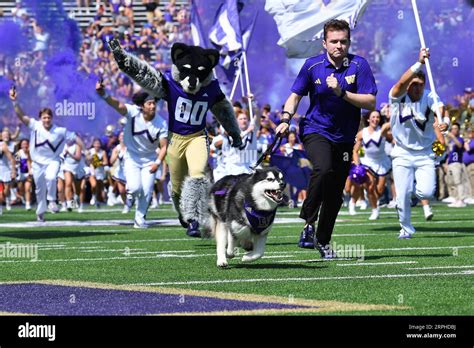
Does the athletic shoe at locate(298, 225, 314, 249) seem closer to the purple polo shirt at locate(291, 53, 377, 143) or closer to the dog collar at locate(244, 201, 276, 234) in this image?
the purple polo shirt at locate(291, 53, 377, 143)

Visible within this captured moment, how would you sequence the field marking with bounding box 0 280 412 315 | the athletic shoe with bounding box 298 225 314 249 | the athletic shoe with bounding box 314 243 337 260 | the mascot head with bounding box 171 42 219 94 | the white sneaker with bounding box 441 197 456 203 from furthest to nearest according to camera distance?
the white sneaker with bounding box 441 197 456 203 < the mascot head with bounding box 171 42 219 94 < the athletic shoe with bounding box 314 243 337 260 < the athletic shoe with bounding box 298 225 314 249 < the field marking with bounding box 0 280 412 315

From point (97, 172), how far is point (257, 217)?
2416 centimetres

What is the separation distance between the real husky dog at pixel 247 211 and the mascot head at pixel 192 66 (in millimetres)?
2271

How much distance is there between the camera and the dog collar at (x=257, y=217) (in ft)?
38.0

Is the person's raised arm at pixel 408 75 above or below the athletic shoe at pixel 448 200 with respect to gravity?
above

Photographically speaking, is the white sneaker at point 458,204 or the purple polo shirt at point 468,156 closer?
the white sneaker at point 458,204

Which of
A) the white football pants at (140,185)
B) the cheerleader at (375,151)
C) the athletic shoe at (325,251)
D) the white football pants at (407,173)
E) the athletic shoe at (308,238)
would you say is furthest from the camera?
the cheerleader at (375,151)

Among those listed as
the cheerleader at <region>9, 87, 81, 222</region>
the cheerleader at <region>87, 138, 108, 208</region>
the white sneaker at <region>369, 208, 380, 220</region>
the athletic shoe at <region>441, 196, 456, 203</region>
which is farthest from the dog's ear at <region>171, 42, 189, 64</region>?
the cheerleader at <region>87, 138, 108, 208</region>

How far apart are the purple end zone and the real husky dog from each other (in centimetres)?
212

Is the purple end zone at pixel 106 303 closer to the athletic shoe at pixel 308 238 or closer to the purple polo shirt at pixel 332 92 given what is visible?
the athletic shoe at pixel 308 238

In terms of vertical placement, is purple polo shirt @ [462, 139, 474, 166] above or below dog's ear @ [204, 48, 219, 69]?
below

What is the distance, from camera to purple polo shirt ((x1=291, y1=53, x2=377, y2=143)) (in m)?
12.3

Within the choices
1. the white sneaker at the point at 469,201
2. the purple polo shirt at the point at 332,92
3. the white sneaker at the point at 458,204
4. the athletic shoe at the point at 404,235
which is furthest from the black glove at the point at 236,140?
the white sneaker at the point at 469,201
